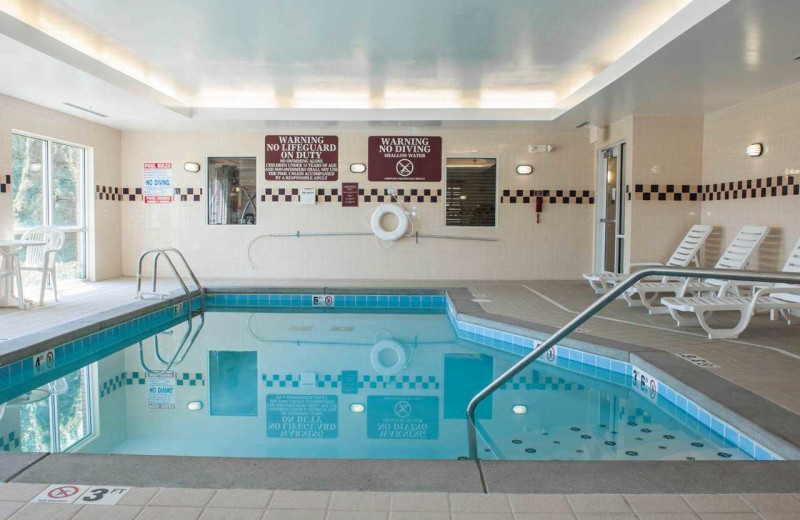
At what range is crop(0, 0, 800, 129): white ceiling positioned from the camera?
3.97 meters

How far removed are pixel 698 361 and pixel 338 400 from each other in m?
1.99

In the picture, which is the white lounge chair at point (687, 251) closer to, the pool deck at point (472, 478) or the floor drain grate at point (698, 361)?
the floor drain grate at point (698, 361)

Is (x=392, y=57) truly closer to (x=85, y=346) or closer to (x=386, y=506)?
(x=85, y=346)

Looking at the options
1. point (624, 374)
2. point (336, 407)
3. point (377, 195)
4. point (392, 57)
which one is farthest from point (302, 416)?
point (377, 195)

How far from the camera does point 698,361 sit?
10.9 ft

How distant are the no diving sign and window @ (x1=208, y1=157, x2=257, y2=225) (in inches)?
245

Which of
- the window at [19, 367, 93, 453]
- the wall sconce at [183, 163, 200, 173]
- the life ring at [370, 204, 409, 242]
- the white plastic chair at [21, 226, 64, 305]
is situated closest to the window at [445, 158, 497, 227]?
the life ring at [370, 204, 409, 242]

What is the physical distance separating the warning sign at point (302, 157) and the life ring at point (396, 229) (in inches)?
28.0

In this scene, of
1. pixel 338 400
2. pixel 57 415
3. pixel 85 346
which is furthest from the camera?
pixel 85 346

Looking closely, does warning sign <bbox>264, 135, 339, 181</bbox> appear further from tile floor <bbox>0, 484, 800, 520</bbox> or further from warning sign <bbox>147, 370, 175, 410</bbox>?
tile floor <bbox>0, 484, 800, 520</bbox>

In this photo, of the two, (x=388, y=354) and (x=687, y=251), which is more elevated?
(x=687, y=251)

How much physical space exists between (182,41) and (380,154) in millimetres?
3255

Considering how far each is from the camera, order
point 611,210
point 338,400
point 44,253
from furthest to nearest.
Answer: point 611,210
point 44,253
point 338,400

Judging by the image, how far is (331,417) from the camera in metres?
3.12
